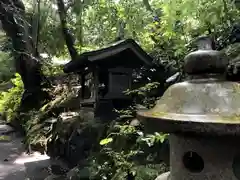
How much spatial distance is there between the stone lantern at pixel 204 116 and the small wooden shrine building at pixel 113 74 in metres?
5.34

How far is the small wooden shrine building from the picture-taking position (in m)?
7.11


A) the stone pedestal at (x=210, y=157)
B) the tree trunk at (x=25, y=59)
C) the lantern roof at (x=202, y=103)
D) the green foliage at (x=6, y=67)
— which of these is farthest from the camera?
the green foliage at (x=6, y=67)

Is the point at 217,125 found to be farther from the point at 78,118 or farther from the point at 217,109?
the point at 78,118

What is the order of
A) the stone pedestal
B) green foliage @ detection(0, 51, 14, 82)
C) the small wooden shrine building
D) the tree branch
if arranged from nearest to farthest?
the stone pedestal
the small wooden shrine building
the tree branch
green foliage @ detection(0, 51, 14, 82)

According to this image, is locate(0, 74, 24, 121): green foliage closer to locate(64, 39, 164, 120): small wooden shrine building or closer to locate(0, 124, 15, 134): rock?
locate(0, 124, 15, 134): rock

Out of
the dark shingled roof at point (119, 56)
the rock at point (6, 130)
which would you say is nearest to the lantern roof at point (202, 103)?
the dark shingled roof at point (119, 56)

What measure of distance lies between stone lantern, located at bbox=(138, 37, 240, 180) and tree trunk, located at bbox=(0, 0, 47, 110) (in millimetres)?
11503

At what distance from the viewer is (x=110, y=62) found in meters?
7.25

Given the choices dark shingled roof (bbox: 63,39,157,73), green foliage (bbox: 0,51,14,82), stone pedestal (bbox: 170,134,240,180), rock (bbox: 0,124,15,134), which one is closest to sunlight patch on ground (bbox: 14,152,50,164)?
dark shingled roof (bbox: 63,39,157,73)

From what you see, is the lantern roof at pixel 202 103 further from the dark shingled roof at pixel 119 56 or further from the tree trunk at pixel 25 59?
the tree trunk at pixel 25 59

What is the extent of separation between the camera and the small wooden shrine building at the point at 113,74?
711 centimetres

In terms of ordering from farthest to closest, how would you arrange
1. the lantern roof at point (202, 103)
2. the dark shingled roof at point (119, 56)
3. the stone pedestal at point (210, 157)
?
1. the dark shingled roof at point (119, 56)
2. the stone pedestal at point (210, 157)
3. the lantern roof at point (202, 103)

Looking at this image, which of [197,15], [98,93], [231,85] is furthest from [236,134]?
[98,93]

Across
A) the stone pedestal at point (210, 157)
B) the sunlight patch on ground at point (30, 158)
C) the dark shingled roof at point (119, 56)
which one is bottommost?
the sunlight patch on ground at point (30, 158)
